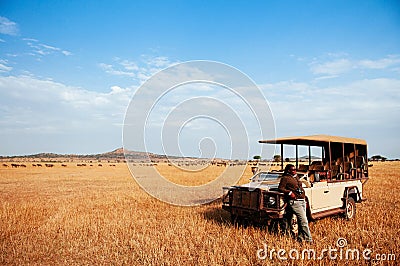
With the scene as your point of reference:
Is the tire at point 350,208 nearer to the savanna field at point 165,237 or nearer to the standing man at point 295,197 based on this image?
the savanna field at point 165,237

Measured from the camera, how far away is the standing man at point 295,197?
28.7 ft

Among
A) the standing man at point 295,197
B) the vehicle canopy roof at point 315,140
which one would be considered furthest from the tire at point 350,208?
the standing man at point 295,197

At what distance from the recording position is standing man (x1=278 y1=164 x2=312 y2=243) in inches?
344

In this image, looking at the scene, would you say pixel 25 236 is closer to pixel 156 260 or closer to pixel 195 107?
pixel 156 260

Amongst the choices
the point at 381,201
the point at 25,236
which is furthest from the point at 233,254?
the point at 381,201

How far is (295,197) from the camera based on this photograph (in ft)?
29.3

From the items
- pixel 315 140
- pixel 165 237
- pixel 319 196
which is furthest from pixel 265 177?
pixel 165 237

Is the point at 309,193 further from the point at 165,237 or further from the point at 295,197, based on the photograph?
the point at 165,237

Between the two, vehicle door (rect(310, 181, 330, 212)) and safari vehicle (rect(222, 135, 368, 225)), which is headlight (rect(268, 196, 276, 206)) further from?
vehicle door (rect(310, 181, 330, 212))

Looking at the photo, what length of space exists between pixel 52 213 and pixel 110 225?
11.2ft

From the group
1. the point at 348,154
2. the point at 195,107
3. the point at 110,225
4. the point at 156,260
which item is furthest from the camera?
the point at 195,107

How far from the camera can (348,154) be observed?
14852mm

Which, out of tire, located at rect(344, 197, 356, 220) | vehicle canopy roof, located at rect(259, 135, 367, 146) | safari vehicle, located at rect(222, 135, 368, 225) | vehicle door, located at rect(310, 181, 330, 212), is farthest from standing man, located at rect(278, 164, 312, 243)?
tire, located at rect(344, 197, 356, 220)

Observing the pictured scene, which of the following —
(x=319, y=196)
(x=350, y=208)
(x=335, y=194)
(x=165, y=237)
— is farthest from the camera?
(x=350, y=208)
